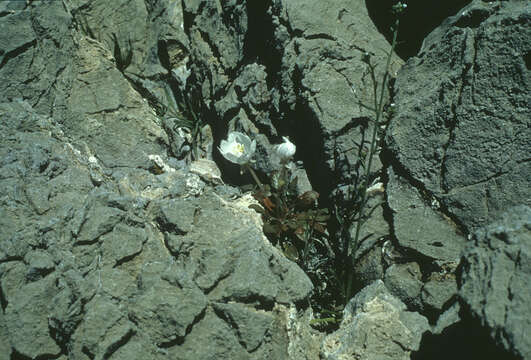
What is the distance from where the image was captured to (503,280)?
1.58 metres

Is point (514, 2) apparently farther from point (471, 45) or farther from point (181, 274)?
point (181, 274)

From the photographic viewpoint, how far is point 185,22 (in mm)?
3754

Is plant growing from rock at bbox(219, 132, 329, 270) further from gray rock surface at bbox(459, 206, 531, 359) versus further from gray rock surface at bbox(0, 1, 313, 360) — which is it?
gray rock surface at bbox(459, 206, 531, 359)

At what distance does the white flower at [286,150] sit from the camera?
2.93 metres

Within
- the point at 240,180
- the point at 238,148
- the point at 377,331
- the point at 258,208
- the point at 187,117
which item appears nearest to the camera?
the point at 377,331

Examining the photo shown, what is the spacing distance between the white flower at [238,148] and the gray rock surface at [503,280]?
166cm

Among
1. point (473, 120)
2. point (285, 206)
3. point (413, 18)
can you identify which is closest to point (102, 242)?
point (285, 206)

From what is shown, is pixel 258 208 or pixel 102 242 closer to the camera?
pixel 102 242

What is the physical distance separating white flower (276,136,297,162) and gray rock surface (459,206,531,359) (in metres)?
1.46

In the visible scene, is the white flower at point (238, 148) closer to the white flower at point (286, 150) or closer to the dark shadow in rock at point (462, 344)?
the white flower at point (286, 150)

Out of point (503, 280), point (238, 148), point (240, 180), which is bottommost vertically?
point (240, 180)

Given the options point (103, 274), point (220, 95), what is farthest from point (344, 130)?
point (103, 274)

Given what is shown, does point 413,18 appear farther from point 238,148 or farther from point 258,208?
point 258,208

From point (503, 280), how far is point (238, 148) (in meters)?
2.02
